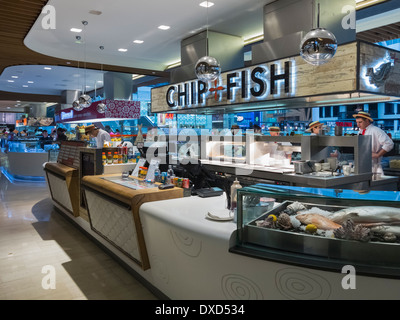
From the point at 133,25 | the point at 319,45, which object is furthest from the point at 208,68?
the point at 133,25

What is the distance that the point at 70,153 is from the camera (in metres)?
5.59

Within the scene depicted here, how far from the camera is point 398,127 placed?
998 centimetres

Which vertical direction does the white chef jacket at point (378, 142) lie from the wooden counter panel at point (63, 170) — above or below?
above

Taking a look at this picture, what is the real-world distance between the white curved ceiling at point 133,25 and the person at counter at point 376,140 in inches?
97.1

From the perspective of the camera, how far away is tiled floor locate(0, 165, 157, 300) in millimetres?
3086

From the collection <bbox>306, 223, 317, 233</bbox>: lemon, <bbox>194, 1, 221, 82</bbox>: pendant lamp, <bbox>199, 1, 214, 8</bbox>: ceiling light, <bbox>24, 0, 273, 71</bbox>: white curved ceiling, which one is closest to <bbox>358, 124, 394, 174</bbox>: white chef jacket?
<bbox>194, 1, 221, 82</bbox>: pendant lamp

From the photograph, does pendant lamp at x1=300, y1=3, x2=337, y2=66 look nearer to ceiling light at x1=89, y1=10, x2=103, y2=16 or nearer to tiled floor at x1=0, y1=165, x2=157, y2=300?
tiled floor at x1=0, y1=165, x2=157, y2=300

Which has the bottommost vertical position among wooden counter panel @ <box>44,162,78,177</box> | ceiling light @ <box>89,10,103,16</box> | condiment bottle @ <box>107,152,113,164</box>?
wooden counter panel @ <box>44,162,78,177</box>

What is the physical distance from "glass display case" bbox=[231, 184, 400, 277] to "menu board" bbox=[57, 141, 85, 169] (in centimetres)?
381

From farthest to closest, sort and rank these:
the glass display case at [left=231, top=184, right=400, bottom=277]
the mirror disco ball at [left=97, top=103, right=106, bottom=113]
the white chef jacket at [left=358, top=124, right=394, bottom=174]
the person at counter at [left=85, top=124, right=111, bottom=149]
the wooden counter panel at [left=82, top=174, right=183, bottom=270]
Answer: the mirror disco ball at [left=97, top=103, right=106, bottom=113] < the person at counter at [left=85, top=124, right=111, bottom=149] < the white chef jacket at [left=358, top=124, right=394, bottom=174] < the wooden counter panel at [left=82, top=174, right=183, bottom=270] < the glass display case at [left=231, top=184, right=400, bottom=277]

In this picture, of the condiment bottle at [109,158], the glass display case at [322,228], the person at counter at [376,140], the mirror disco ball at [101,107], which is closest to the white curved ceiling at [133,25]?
the mirror disco ball at [101,107]

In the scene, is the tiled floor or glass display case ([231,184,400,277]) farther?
the tiled floor

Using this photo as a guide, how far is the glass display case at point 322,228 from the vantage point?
1734 mm

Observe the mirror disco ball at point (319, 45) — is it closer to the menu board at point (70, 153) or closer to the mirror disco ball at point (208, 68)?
the mirror disco ball at point (208, 68)
